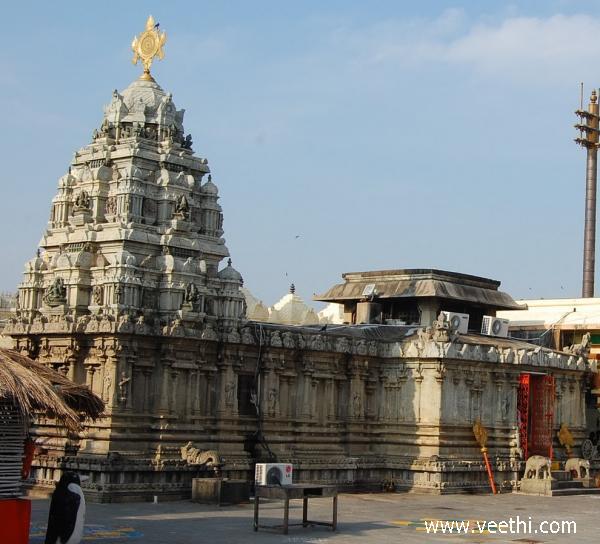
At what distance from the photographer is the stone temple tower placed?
4050 cm

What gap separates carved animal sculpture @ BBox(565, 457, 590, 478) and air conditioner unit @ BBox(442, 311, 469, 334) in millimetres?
7826

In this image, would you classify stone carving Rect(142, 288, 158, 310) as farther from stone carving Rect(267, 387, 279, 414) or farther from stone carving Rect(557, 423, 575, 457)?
stone carving Rect(557, 423, 575, 457)

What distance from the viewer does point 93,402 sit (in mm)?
28391

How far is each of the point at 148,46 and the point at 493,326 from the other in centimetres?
2214

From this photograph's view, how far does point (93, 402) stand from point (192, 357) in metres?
14.1

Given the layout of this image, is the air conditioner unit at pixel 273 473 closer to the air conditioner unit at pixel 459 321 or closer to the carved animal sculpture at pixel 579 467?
the air conditioner unit at pixel 459 321

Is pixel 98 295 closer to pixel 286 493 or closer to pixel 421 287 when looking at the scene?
pixel 286 493

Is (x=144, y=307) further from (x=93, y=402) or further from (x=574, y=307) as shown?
(x=574, y=307)

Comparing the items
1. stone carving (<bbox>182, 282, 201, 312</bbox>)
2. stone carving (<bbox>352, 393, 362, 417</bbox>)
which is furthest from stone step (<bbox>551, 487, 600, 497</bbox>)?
stone carving (<bbox>182, 282, 201, 312</bbox>)

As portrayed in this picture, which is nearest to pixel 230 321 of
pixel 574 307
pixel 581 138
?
pixel 574 307

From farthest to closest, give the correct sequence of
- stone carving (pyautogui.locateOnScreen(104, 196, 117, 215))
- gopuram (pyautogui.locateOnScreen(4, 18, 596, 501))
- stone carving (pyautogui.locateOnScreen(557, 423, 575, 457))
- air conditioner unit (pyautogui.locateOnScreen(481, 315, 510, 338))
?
air conditioner unit (pyautogui.locateOnScreen(481, 315, 510, 338)) < stone carving (pyautogui.locateOnScreen(557, 423, 575, 457)) < stone carving (pyautogui.locateOnScreen(104, 196, 117, 215)) < gopuram (pyautogui.locateOnScreen(4, 18, 596, 501))

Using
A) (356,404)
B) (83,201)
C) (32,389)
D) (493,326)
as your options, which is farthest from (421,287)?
(32,389)

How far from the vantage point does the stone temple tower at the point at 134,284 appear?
40500 mm

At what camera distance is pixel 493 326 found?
5631 cm
